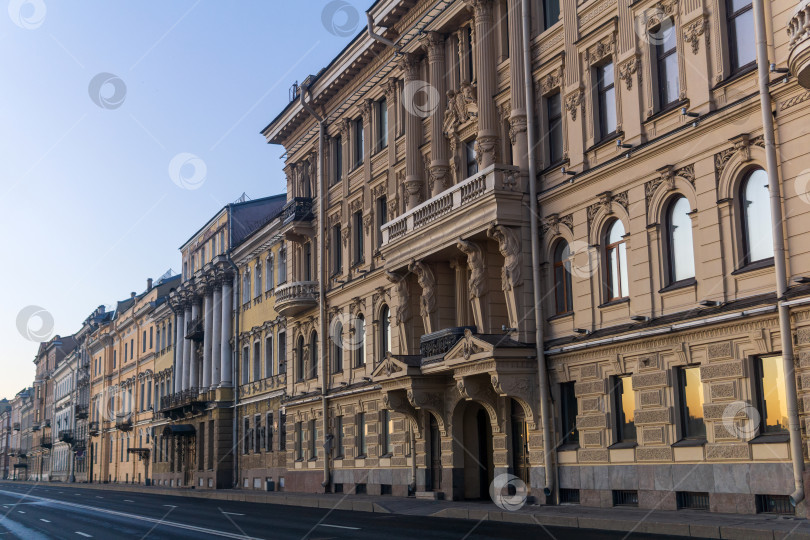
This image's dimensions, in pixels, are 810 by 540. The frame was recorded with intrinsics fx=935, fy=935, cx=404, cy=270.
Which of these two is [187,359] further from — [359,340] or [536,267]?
[536,267]

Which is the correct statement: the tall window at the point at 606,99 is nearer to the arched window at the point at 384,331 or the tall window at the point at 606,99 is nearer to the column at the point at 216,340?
the arched window at the point at 384,331

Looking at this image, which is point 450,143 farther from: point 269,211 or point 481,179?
point 269,211

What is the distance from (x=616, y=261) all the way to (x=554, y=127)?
4.69 metres

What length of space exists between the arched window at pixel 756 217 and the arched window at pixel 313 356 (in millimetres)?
24766

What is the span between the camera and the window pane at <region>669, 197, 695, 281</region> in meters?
20.3

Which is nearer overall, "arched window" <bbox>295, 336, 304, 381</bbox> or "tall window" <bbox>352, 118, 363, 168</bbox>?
"tall window" <bbox>352, 118, 363, 168</bbox>

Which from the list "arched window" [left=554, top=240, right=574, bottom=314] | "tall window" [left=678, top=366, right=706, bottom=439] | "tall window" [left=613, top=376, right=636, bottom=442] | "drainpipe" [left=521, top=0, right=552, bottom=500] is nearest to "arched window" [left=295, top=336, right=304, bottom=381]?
"drainpipe" [left=521, top=0, right=552, bottom=500]

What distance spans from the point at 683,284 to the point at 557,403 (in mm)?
A: 5487

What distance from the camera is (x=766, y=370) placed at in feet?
59.3

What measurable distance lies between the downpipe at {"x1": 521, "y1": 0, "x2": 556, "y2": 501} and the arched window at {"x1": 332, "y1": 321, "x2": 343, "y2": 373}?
573 inches

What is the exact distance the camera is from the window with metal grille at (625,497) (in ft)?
69.5

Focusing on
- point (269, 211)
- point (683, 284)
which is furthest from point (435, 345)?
point (269, 211)

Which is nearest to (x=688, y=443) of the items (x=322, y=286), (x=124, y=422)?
(x=322, y=286)

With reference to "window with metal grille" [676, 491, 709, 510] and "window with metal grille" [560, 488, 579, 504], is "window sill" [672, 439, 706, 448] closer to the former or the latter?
"window with metal grille" [676, 491, 709, 510]
